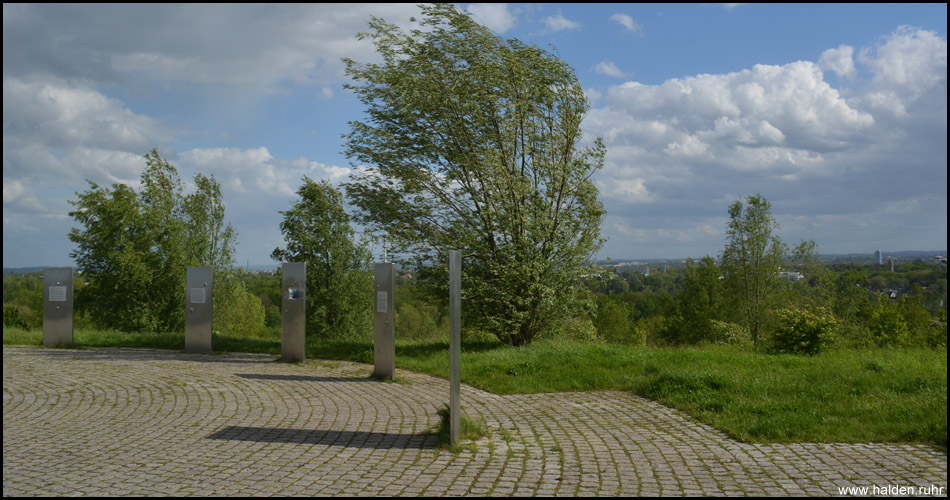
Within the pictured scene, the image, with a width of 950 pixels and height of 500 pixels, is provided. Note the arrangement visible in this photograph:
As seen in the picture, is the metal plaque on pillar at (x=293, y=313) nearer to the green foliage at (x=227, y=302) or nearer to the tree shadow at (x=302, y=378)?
the tree shadow at (x=302, y=378)

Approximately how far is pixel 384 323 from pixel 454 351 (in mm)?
4334

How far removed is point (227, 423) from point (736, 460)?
5.39 meters

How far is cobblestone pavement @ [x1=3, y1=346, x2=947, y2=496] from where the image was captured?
512 cm

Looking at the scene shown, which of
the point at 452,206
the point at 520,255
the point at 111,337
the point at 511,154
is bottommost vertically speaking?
the point at 111,337

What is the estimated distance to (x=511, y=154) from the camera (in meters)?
13.8

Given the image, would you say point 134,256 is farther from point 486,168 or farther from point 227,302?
point 486,168

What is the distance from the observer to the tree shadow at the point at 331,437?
20.9 feet

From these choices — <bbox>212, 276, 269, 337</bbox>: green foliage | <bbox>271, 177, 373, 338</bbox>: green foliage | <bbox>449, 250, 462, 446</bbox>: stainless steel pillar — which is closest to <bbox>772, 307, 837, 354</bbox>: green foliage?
<bbox>449, 250, 462, 446</bbox>: stainless steel pillar

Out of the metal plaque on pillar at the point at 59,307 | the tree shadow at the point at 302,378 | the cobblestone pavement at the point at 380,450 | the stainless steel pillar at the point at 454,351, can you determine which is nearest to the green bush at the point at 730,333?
the tree shadow at the point at 302,378

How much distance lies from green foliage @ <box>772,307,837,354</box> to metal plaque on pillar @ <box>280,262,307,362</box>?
31.3ft

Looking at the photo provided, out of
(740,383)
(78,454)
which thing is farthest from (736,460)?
(78,454)

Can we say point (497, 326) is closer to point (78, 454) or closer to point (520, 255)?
point (520, 255)

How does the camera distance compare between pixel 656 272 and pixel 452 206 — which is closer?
pixel 452 206

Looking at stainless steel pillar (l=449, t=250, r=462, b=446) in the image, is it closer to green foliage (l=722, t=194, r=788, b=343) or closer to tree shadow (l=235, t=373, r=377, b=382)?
tree shadow (l=235, t=373, r=377, b=382)
